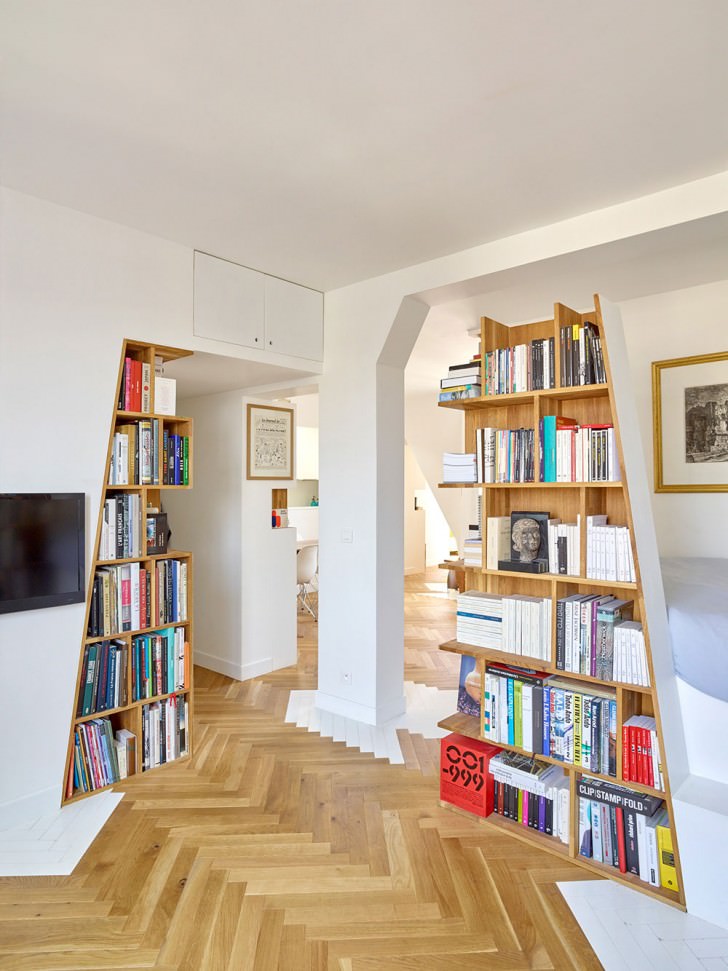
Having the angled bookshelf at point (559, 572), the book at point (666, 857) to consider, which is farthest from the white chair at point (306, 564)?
the book at point (666, 857)

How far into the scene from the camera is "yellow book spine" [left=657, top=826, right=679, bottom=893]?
7.04 feet

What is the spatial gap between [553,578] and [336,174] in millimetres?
1851

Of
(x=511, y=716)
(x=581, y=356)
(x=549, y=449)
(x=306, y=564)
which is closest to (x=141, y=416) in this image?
(x=549, y=449)

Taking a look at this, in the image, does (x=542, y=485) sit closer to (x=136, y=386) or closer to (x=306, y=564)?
(x=136, y=386)

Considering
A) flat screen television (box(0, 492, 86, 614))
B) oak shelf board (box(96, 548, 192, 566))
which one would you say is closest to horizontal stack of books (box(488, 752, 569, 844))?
oak shelf board (box(96, 548, 192, 566))

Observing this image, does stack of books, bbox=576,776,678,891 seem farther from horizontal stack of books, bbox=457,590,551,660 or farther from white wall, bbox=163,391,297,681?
white wall, bbox=163,391,297,681

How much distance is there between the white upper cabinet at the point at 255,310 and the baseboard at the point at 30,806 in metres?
2.33

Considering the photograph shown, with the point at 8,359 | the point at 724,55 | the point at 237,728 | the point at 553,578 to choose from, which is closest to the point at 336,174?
the point at 724,55

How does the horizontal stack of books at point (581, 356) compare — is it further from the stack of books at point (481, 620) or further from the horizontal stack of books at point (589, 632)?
the stack of books at point (481, 620)

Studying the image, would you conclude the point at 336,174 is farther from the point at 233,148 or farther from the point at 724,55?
the point at 724,55

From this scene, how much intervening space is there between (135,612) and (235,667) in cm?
174

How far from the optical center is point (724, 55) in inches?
70.9

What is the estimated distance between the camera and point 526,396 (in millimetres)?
2572

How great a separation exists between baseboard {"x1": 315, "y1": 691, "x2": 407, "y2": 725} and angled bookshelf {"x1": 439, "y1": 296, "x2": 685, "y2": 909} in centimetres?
92
